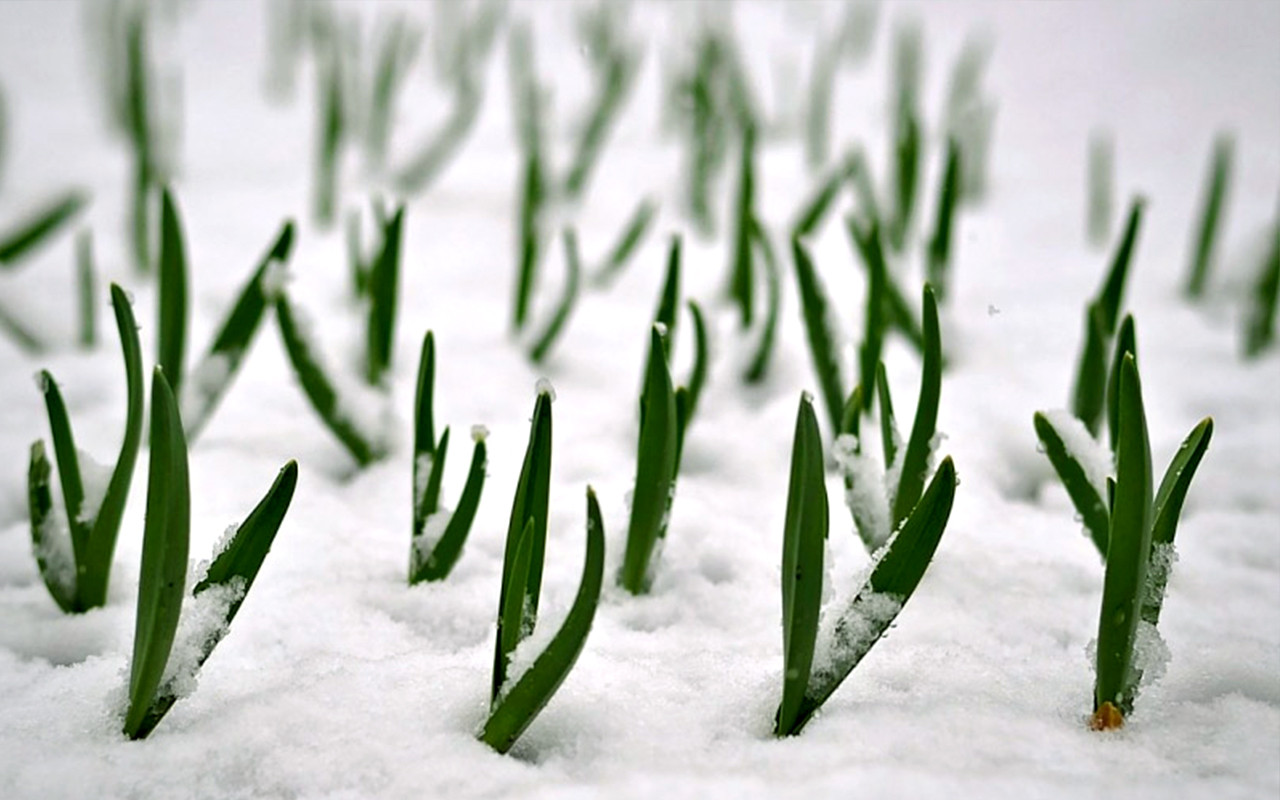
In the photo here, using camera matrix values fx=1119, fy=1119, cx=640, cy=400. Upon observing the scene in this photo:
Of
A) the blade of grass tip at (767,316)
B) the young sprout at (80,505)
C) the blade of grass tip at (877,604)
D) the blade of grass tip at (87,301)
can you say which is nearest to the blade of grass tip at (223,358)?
the young sprout at (80,505)

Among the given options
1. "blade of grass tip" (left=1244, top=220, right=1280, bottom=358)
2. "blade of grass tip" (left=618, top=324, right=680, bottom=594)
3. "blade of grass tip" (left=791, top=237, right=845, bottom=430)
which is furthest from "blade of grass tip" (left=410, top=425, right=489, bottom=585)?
"blade of grass tip" (left=1244, top=220, right=1280, bottom=358)

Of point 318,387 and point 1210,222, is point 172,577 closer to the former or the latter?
point 318,387

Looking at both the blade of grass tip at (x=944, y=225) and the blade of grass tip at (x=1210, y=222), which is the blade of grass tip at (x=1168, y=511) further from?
the blade of grass tip at (x=1210, y=222)

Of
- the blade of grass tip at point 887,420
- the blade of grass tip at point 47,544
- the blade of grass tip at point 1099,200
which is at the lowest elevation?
the blade of grass tip at point 47,544

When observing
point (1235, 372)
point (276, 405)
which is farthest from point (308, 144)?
point (1235, 372)

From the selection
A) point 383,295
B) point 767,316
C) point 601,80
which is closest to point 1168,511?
point 767,316

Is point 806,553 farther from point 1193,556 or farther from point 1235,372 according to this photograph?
point 1235,372
